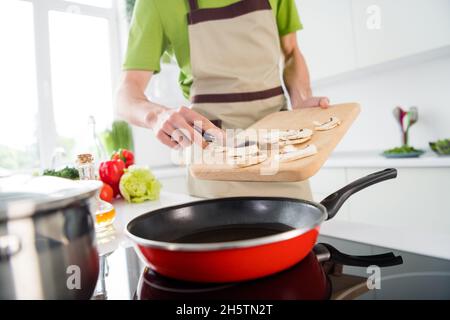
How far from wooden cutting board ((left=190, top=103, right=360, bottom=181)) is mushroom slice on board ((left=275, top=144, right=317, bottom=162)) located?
0.04 ft

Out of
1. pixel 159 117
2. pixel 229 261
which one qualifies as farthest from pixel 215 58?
pixel 229 261

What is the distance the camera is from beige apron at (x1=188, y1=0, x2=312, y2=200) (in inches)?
37.6

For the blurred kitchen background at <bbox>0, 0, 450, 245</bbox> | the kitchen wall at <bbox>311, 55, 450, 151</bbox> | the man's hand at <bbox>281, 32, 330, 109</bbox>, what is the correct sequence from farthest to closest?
the kitchen wall at <bbox>311, 55, 450, 151</bbox>, the blurred kitchen background at <bbox>0, 0, 450, 245</bbox>, the man's hand at <bbox>281, 32, 330, 109</bbox>

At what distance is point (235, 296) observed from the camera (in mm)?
304

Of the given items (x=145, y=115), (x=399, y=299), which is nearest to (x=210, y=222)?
(x=399, y=299)

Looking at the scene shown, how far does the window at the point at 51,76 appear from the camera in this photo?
2221mm

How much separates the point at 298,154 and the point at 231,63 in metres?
0.46

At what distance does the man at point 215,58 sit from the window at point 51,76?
1.52 m

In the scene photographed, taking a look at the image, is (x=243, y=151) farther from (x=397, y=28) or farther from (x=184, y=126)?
(x=397, y=28)

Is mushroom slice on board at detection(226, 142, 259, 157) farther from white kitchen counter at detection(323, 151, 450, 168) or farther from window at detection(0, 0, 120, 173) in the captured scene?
window at detection(0, 0, 120, 173)

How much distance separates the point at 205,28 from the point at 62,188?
0.78 m

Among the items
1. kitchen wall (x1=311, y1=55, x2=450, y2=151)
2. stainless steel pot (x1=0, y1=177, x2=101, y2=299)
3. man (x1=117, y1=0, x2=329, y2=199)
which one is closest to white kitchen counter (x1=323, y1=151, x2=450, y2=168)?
kitchen wall (x1=311, y1=55, x2=450, y2=151)

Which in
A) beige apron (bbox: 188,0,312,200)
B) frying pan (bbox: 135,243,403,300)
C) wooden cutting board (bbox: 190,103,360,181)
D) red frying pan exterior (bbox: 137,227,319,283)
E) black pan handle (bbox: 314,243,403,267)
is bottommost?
black pan handle (bbox: 314,243,403,267)

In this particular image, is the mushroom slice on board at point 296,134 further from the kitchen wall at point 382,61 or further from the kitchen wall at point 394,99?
the kitchen wall at point 394,99
